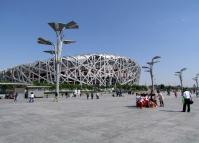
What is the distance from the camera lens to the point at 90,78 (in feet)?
447

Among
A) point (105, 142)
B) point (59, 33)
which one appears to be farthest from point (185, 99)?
point (59, 33)

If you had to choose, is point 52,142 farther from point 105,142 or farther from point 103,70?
point 103,70

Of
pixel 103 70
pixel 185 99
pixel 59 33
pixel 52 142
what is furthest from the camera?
pixel 103 70

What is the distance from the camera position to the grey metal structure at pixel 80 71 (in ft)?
424

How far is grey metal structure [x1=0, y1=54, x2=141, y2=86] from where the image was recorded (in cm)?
12925

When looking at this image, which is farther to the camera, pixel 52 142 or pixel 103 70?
pixel 103 70

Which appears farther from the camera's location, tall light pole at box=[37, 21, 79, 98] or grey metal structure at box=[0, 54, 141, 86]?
grey metal structure at box=[0, 54, 141, 86]

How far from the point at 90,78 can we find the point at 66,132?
12668 centimetres

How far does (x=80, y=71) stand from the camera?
133125 mm

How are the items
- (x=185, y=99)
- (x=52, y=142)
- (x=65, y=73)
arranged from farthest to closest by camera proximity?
1. (x=65, y=73)
2. (x=185, y=99)
3. (x=52, y=142)

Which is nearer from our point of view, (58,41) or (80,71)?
(58,41)

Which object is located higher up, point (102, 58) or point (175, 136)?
point (102, 58)

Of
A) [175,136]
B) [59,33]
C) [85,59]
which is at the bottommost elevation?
[175,136]

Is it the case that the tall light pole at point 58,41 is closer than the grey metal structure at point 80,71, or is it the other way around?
the tall light pole at point 58,41
